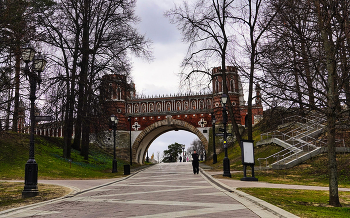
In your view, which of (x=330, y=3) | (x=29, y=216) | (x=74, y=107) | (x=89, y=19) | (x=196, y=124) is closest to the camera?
(x=29, y=216)

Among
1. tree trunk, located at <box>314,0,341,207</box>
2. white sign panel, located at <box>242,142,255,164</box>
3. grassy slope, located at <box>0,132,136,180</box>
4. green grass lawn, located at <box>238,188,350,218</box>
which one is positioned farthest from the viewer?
grassy slope, located at <box>0,132,136,180</box>

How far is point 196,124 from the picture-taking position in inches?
1510

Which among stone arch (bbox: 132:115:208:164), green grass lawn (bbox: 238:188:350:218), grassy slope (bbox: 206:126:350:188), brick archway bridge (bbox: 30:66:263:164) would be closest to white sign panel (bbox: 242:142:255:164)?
grassy slope (bbox: 206:126:350:188)

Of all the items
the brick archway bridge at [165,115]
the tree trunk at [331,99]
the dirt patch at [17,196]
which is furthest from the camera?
the brick archway bridge at [165,115]

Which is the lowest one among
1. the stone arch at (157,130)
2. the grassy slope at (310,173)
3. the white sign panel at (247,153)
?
the grassy slope at (310,173)

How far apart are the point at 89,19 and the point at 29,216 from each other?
1908 cm

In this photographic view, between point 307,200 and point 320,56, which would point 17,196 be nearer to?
point 307,200

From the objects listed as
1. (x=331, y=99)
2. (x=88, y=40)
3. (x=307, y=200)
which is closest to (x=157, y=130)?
(x=88, y=40)

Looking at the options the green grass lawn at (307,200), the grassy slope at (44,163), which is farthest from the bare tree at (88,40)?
the green grass lawn at (307,200)

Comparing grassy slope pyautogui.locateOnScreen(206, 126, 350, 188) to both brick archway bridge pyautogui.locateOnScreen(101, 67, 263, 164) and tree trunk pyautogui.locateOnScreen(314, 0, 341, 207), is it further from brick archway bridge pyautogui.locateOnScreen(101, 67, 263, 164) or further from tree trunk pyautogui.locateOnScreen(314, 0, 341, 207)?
brick archway bridge pyautogui.locateOnScreen(101, 67, 263, 164)

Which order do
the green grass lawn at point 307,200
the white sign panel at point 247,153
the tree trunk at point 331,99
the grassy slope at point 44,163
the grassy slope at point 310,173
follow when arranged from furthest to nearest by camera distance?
the grassy slope at point 44,163 → the white sign panel at point 247,153 → the grassy slope at point 310,173 → the tree trunk at point 331,99 → the green grass lawn at point 307,200

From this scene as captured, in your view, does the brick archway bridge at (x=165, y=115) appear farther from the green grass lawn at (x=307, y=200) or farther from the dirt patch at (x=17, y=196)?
the green grass lawn at (x=307, y=200)

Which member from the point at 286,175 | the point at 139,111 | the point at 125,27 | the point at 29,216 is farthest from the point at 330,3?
the point at 139,111

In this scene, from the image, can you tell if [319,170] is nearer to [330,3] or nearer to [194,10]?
[330,3]
